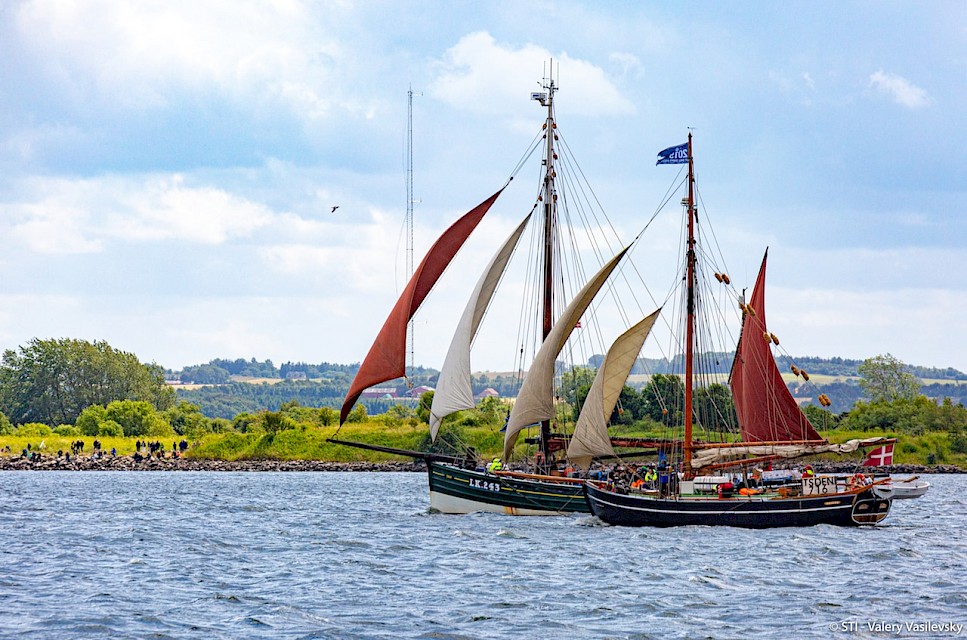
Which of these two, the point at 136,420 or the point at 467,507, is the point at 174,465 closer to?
the point at 136,420

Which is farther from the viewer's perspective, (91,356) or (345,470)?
(91,356)

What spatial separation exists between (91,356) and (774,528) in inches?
6294

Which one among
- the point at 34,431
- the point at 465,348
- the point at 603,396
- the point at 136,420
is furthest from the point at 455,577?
the point at 136,420

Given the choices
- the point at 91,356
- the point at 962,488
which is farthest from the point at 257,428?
the point at 962,488

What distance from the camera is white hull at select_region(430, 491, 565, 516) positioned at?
52625 mm

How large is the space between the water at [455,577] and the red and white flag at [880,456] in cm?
280

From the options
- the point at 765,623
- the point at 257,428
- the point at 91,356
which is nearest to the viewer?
the point at 765,623

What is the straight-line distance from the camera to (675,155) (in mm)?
55188

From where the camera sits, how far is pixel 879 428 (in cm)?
13150

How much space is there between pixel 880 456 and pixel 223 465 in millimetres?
86461

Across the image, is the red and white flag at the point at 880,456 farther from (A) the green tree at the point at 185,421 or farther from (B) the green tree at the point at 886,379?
(B) the green tree at the point at 886,379

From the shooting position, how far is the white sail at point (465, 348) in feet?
171

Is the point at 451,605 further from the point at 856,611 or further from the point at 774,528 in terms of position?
the point at 774,528

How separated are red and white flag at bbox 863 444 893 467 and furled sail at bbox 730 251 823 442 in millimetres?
4874
